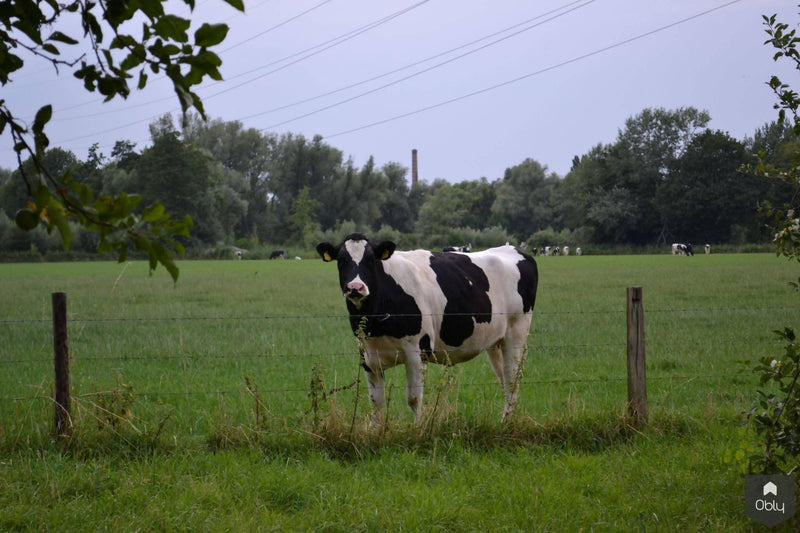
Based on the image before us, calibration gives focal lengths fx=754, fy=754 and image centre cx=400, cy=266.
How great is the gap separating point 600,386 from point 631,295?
9.21 ft

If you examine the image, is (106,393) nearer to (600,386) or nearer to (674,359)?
(600,386)

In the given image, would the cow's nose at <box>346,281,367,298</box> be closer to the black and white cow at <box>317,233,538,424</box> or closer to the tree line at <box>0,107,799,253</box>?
the black and white cow at <box>317,233,538,424</box>

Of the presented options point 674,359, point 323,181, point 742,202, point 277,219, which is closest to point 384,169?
point 323,181

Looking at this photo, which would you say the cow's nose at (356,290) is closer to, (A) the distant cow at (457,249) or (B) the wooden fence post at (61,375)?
(B) the wooden fence post at (61,375)

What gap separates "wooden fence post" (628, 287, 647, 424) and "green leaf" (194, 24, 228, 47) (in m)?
5.16

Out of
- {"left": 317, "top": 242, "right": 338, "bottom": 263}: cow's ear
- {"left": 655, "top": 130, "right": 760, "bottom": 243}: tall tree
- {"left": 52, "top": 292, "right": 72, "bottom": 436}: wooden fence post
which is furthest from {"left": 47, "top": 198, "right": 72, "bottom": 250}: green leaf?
{"left": 655, "top": 130, "right": 760, "bottom": 243}: tall tree

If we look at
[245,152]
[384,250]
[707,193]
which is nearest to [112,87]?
[384,250]

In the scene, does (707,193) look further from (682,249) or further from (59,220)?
(59,220)

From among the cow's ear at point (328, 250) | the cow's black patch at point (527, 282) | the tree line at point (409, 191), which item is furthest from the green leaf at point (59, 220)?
the tree line at point (409, 191)

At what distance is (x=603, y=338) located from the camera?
13031mm

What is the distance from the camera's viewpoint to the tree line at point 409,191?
6944cm

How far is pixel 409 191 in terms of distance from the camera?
343ft

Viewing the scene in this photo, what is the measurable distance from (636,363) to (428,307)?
2.02 metres

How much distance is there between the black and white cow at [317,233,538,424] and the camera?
6934 mm
